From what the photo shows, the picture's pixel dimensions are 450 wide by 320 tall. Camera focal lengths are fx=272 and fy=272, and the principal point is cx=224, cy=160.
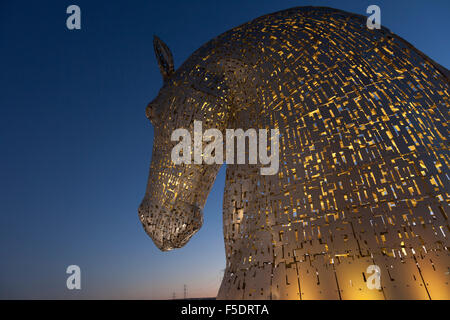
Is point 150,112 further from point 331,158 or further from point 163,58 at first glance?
point 331,158

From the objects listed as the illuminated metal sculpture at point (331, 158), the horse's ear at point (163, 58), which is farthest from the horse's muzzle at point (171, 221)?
the horse's ear at point (163, 58)

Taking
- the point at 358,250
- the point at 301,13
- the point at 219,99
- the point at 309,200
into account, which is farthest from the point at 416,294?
the point at 301,13

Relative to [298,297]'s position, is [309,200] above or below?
above

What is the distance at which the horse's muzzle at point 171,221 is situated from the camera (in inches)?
97.5

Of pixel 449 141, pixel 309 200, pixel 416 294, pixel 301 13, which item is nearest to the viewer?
pixel 416 294

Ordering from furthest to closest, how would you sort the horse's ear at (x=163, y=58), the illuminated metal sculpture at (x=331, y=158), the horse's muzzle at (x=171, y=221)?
1. the horse's ear at (x=163, y=58)
2. the horse's muzzle at (x=171, y=221)
3. the illuminated metal sculpture at (x=331, y=158)

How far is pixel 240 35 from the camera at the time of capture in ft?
7.03

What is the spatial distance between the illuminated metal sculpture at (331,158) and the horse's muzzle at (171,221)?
0.72 metres

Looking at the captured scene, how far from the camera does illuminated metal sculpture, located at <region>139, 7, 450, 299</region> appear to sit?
1247 millimetres

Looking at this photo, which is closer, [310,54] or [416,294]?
[416,294]

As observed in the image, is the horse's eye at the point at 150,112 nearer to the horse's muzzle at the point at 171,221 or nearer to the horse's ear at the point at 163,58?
the horse's ear at the point at 163,58

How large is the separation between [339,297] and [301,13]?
1.90 meters

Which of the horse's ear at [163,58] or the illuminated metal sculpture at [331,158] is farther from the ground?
the horse's ear at [163,58]

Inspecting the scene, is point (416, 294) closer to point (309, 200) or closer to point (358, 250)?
point (358, 250)
